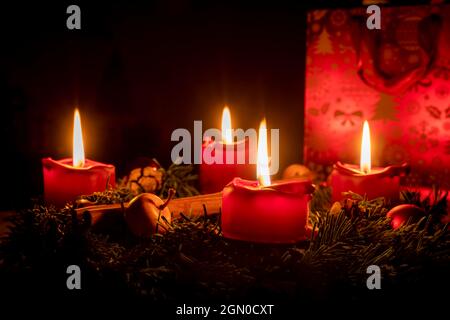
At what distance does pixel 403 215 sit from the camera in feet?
3.14

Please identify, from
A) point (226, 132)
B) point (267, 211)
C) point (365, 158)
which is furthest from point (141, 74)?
point (267, 211)

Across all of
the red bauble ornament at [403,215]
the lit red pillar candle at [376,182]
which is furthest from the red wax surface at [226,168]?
the red bauble ornament at [403,215]

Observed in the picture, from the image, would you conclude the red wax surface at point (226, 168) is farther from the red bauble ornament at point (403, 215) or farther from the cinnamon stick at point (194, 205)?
the red bauble ornament at point (403, 215)

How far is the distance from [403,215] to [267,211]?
25cm

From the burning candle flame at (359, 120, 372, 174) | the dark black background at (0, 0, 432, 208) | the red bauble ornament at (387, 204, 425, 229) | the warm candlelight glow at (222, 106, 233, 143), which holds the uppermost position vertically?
the dark black background at (0, 0, 432, 208)

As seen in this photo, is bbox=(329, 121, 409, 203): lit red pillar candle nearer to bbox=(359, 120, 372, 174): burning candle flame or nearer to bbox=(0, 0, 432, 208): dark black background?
bbox=(359, 120, 372, 174): burning candle flame

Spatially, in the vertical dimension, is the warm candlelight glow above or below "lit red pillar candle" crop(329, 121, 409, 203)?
above

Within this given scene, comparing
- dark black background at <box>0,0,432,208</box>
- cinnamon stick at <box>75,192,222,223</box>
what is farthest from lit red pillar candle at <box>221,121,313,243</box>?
dark black background at <box>0,0,432,208</box>

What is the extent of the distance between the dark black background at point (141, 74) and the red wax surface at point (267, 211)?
0.82 metres

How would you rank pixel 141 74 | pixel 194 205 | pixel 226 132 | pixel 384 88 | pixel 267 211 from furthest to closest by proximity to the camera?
pixel 141 74 → pixel 384 88 → pixel 226 132 → pixel 194 205 → pixel 267 211

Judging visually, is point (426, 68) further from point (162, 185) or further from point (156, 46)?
point (156, 46)

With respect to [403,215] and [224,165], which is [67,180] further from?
[403,215]

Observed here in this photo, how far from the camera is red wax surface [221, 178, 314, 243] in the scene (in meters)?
0.88

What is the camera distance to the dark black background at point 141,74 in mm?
1695
